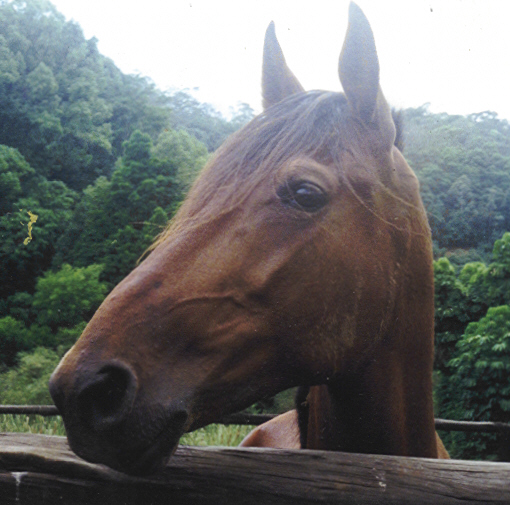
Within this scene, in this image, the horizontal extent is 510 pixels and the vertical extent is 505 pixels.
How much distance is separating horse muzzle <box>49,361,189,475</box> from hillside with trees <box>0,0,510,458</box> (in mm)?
1624

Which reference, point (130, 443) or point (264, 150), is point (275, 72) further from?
point (130, 443)

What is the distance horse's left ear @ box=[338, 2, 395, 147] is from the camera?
1179 mm

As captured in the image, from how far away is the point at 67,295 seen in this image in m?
2.58

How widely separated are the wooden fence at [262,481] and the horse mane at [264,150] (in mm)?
589

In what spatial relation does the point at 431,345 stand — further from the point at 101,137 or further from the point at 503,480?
the point at 101,137

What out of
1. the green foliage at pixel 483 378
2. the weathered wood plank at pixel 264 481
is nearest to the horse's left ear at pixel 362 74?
the weathered wood plank at pixel 264 481

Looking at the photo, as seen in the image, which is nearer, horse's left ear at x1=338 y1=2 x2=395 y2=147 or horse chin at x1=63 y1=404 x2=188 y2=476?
horse chin at x1=63 y1=404 x2=188 y2=476

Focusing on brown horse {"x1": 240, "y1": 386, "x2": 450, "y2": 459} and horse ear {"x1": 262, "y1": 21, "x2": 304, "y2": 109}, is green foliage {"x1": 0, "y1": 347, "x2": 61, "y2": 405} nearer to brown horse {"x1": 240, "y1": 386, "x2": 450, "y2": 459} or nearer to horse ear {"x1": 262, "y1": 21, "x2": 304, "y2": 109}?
brown horse {"x1": 240, "y1": 386, "x2": 450, "y2": 459}

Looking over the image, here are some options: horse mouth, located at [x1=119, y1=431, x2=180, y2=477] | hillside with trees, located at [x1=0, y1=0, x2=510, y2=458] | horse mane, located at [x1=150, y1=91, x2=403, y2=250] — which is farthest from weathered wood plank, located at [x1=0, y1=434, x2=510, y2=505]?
hillside with trees, located at [x1=0, y1=0, x2=510, y2=458]

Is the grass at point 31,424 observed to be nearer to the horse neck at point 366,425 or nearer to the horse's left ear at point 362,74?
the horse neck at point 366,425

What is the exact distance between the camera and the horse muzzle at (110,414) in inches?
31.8

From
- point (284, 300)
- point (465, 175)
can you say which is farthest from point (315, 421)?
point (465, 175)

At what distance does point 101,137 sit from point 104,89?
0.49 metres

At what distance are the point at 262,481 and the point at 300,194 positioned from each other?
676mm
